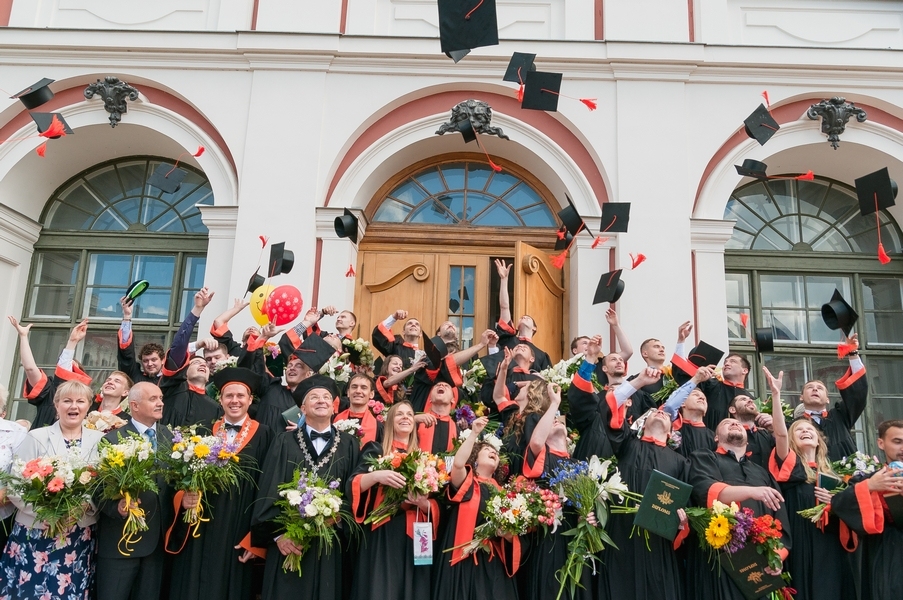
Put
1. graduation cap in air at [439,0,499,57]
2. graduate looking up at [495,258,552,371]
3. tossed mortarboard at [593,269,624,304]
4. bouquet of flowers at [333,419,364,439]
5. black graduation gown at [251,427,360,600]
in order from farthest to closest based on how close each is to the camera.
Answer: tossed mortarboard at [593,269,624,304], graduate looking up at [495,258,552,371], graduation cap in air at [439,0,499,57], bouquet of flowers at [333,419,364,439], black graduation gown at [251,427,360,600]

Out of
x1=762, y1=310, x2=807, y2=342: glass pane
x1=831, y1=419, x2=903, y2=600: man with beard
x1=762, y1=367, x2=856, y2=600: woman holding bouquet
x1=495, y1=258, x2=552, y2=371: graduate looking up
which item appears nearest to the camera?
x1=831, y1=419, x2=903, y2=600: man with beard

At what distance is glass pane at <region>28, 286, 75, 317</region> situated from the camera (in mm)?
10156

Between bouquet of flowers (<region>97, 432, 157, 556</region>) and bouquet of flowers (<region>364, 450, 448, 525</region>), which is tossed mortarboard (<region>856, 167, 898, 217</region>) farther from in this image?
bouquet of flowers (<region>97, 432, 157, 556</region>)

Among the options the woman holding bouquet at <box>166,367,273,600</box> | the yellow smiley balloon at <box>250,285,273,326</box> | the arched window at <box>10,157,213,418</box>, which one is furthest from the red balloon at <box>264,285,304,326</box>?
the arched window at <box>10,157,213,418</box>

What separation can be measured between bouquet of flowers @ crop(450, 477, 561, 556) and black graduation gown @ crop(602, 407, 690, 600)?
0.52m

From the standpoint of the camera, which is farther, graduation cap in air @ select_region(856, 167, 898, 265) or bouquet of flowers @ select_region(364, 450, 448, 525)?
graduation cap in air @ select_region(856, 167, 898, 265)

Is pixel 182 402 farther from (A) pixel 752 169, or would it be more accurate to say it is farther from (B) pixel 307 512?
(A) pixel 752 169

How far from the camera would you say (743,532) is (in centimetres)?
454

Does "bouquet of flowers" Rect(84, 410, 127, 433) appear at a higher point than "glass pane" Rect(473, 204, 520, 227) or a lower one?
lower

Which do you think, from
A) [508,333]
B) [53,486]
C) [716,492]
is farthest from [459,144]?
[53,486]

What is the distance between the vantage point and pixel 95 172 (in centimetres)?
1065

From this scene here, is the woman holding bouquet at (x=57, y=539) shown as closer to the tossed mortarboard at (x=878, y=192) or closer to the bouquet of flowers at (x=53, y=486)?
the bouquet of flowers at (x=53, y=486)

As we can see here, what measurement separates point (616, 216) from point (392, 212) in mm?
3018

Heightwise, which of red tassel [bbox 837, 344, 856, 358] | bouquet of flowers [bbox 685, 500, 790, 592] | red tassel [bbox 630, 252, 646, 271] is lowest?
bouquet of flowers [bbox 685, 500, 790, 592]
